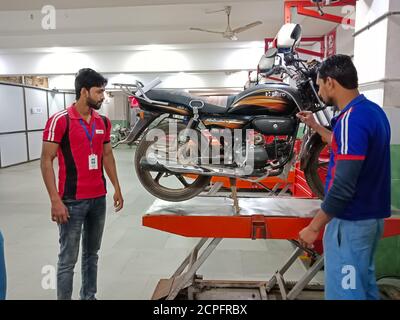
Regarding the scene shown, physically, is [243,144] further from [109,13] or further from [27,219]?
[109,13]

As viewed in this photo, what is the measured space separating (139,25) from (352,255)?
20.2ft

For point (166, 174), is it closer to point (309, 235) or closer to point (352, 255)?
point (309, 235)

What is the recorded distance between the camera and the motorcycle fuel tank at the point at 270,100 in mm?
2393

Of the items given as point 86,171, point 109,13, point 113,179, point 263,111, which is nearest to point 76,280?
point 113,179

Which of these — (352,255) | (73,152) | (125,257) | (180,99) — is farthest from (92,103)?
(125,257)

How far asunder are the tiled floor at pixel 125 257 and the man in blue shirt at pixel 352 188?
1555mm

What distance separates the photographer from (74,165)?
2068 mm

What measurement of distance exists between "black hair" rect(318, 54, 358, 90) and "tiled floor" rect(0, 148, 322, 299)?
6.80 ft

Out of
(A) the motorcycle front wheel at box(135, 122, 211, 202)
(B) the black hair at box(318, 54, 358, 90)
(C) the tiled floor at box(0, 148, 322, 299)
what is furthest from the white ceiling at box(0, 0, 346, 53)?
(B) the black hair at box(318, 54, 358, 90)

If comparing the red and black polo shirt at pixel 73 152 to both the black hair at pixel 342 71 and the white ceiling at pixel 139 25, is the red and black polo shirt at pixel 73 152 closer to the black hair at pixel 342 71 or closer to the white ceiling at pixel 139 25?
the black hair at pixel 342 71

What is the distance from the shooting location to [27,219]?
4.54 m

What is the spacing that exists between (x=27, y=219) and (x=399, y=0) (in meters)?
4.83

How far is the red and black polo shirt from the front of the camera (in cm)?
201

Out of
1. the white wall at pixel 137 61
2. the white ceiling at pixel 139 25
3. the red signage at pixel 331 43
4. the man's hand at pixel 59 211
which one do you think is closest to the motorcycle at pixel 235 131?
the man's hand at pixel 59 211
